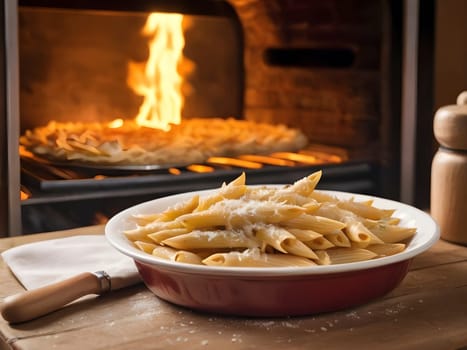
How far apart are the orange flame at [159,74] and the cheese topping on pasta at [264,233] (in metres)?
1.21

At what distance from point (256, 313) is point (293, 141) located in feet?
4.00

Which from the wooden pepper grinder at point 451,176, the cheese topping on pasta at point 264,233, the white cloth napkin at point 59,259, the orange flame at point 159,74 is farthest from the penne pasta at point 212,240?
the orange flame at point 159,74

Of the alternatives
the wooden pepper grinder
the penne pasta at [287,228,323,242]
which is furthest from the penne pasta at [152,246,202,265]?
the wooden pepper grinder

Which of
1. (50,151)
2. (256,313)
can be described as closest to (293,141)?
(50,151)

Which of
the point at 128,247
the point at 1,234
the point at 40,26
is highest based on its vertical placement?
the point at 40,26

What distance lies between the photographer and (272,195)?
0.98 metres

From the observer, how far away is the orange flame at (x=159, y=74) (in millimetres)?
2174

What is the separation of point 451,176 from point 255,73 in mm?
1207

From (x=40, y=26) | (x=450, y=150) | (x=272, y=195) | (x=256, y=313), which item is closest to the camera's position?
(x=256, y=313)

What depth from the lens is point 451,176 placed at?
1.17 meters

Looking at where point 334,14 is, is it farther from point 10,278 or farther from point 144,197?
→ point 10,278

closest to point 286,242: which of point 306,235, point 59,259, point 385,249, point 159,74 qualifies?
point 306,235

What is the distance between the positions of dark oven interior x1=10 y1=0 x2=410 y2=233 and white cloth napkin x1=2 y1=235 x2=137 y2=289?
65 cm

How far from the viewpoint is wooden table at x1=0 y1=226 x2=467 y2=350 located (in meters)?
0.80
